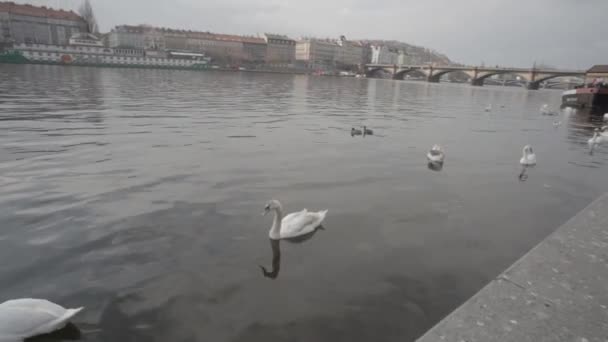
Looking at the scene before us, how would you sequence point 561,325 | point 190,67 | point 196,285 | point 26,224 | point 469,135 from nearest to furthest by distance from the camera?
point 561,325 < point 196,285 < point 26,224 < point 469,135 < point 190,67

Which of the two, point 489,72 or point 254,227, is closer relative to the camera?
point 254,227

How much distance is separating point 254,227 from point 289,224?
2.20 ft

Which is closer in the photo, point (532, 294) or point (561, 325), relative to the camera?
point (561, 325)

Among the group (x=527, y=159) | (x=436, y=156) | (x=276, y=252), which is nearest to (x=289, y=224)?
(x=276, y=252)

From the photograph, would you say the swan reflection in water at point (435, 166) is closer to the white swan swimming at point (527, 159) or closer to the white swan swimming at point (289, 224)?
the white swan swimming at point (527, 159)

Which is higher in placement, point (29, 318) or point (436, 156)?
point (436, 156)

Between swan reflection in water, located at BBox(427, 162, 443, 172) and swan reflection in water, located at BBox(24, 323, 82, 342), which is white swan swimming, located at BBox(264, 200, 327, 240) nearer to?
swan reflection in water, located at BBox(24, 323, 82, 342)

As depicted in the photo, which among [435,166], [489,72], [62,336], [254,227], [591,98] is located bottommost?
[62,336]

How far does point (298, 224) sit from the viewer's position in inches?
231

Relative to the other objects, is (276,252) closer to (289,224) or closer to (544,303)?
(289,224)

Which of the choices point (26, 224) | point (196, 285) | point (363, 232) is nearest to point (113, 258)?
point (196, 285)

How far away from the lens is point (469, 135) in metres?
16.9

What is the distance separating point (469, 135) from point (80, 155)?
49.2 feet

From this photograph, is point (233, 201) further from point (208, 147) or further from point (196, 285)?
point (208, 147)
